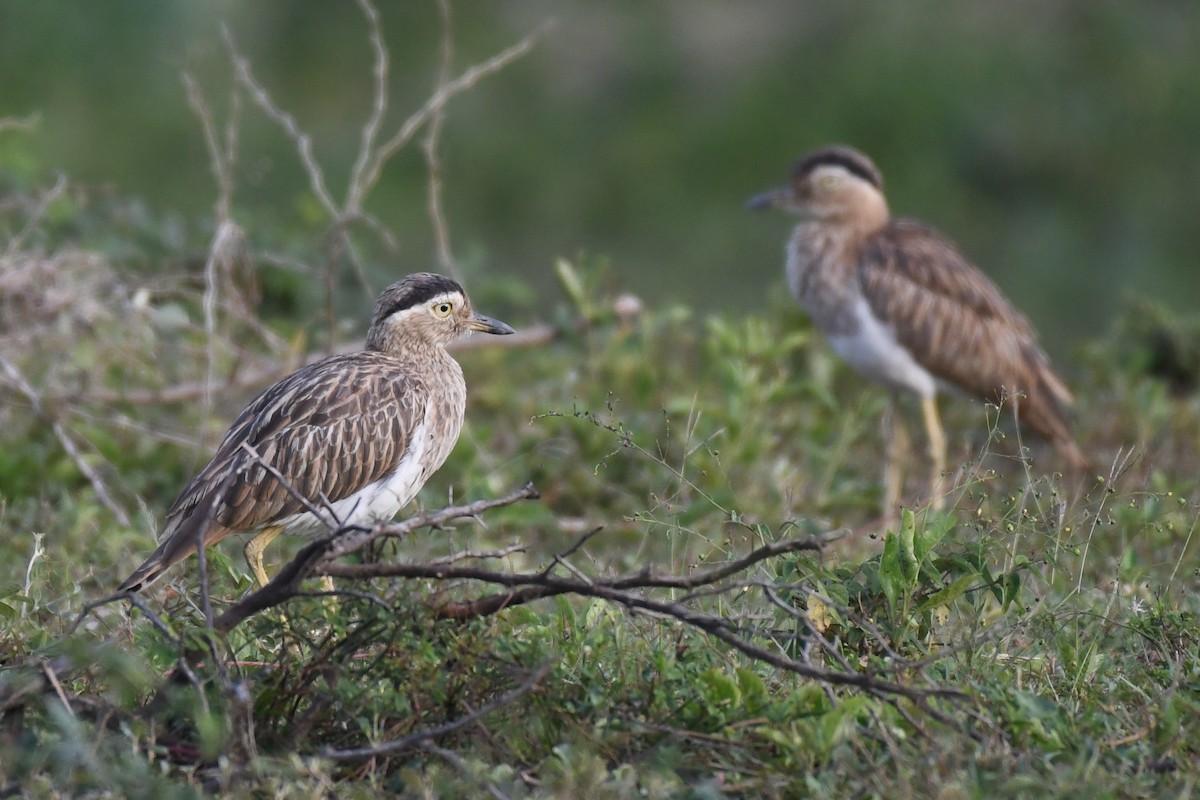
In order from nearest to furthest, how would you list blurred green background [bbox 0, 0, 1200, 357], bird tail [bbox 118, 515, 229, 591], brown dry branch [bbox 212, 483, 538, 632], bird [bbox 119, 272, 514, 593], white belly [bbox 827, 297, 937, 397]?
brown dry branch [bbox 212, 483, 538, 632] → bird tail [bbox 118, 515, 229, 591] → bird [bbox 119, 272, 514, 593] → white belly [bbox 827, 297, 937, 397] → blurred green background [bbox 0, 0, 1200, 357]

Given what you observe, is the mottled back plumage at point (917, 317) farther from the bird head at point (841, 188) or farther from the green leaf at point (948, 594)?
the green leaf at point (948, 594)

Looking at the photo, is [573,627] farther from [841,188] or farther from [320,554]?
[841,188]

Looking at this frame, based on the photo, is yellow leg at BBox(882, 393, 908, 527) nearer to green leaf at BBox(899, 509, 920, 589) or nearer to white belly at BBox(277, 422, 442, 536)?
white belly at BBox(277, 422, 442, 536)

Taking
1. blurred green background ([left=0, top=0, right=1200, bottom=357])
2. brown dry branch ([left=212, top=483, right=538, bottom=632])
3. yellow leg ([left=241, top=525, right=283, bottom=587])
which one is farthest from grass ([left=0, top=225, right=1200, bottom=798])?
blurred green background ([left=0, top=0, right=1200, bottom=357])

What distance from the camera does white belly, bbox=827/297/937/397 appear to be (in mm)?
8656

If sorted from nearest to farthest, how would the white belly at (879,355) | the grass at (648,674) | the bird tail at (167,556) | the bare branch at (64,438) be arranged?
1. the grass at (648,674)
2. the bird tail at (167,556)
3. the bare branch at (64,438)
4. the white belly at (879,355)

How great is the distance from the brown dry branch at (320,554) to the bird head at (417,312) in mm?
2390

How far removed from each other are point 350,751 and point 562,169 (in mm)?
11339

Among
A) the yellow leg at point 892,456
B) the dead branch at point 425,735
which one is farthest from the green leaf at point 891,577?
the yellow leg at point 892,456

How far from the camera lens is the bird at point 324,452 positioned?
18.5ft

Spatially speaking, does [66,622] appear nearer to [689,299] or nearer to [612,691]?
[612,691]

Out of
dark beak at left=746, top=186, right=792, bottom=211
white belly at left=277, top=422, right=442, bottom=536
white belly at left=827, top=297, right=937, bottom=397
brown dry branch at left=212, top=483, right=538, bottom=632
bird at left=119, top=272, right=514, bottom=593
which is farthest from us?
dark beak at left=746, top=186, right=792, bottom=211

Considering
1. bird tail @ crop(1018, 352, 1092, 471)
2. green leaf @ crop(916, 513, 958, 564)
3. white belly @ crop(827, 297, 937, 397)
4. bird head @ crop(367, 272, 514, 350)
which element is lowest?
bird tail @ crop(1018, 352, 1092, 471)

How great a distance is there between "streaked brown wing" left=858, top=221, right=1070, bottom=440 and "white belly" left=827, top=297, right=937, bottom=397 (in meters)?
0.04
